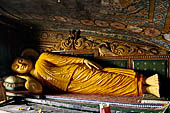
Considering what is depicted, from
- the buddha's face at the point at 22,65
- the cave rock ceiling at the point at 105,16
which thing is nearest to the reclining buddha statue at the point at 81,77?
the buddha's face at the point at 22,65

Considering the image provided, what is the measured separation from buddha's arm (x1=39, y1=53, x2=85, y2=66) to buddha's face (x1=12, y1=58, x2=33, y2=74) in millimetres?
422

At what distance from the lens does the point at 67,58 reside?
438 centimetres

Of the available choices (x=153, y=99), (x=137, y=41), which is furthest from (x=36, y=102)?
(x=137, y=41)

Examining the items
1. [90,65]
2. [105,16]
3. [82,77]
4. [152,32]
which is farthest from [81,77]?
[152,32]

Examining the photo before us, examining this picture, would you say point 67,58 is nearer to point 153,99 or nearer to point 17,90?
point 17,90

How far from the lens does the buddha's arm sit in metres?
4.29

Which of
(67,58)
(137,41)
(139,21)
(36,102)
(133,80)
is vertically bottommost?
(36,102)

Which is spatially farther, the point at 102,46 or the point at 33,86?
the point at 102,46

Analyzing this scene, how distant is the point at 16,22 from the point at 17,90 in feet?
6.19

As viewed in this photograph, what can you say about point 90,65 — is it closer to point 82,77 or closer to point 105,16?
point 82,77

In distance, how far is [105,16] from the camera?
11.4ft

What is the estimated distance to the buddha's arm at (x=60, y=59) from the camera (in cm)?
429

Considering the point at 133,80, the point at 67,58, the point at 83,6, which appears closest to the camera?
the point at 83,6

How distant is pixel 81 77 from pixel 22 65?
1.66m
